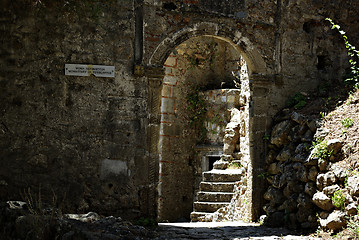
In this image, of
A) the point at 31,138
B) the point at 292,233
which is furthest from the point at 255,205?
the point at 31,138

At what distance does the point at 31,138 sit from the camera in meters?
7.07

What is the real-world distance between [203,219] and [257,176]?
239 cm

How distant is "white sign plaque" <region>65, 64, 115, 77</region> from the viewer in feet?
23.9


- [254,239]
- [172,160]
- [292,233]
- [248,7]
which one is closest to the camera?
[254,239]

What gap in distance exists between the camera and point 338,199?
6453 mm

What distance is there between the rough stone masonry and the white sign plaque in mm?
71

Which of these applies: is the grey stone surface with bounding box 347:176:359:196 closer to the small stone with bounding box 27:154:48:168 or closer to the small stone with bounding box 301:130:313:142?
the small stone with bounding box 301:130:313:142

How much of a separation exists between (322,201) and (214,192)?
4057 mm

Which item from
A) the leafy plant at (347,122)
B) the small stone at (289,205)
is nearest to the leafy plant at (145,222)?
Answer: the small stone at (289,205)

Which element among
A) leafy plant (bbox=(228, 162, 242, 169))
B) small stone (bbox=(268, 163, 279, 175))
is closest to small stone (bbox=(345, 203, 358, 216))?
small stone (bbox=(268, 163, 279, 175))

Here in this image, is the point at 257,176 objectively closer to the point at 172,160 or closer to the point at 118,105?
the point at 118,105

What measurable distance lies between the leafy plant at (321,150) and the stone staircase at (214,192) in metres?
3.45

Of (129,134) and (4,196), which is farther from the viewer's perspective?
(129,134)

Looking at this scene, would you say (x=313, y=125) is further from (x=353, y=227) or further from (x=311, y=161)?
(x=353, y=227)
